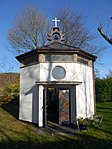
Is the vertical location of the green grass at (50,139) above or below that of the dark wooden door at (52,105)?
below

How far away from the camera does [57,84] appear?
37.8 ft

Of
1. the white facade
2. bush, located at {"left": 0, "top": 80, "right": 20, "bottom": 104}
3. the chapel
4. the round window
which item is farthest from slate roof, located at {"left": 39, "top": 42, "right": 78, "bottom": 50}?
bush, located at {"left": 0, "top": 80, "right": 20, "bottom": 104}

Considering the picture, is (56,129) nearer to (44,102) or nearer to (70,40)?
(44,102)

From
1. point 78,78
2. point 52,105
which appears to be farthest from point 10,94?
point 78,78

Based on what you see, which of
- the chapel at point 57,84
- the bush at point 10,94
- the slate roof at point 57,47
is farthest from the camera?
the bush at point 10,94

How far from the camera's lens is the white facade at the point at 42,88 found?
449 inches

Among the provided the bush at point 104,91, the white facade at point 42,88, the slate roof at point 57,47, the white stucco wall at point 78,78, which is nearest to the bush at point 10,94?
the bush at point 104,91

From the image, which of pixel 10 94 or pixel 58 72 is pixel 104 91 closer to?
pixel 10 94

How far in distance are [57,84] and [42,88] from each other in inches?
37.4

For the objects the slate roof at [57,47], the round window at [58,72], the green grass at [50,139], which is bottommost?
the green grass at [50,139]

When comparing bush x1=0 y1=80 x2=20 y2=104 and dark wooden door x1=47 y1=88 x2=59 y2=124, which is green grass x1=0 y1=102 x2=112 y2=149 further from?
bush x1=0 y1=80 x2=20 y2=104

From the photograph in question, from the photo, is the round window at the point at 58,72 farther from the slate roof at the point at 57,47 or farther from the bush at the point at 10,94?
the bush at the point at 10,94

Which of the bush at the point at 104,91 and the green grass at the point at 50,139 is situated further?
the bush at the point at 104,91

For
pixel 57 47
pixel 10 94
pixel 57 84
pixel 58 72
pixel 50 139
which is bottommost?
pixel 50 139
